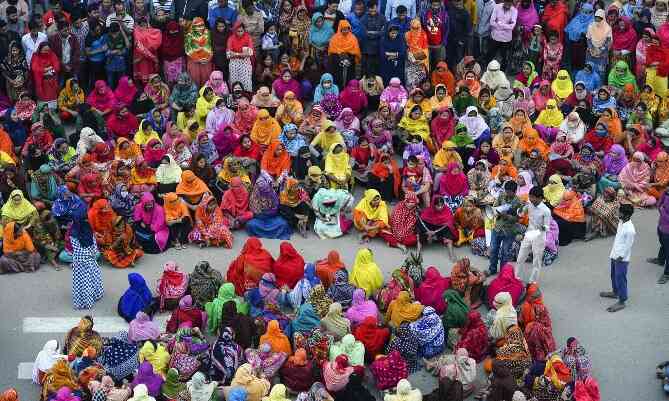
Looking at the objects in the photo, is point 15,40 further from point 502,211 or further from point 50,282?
point 502,211

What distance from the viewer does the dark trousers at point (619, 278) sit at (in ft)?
47.3

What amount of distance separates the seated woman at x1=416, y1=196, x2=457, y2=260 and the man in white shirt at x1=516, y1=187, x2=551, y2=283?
47.1 inches

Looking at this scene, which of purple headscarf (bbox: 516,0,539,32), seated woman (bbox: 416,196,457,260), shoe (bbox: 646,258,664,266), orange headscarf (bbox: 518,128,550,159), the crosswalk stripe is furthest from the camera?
purple headscarf (bbox: 516,0,539,32)

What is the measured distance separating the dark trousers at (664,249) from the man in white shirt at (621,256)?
2.59ft

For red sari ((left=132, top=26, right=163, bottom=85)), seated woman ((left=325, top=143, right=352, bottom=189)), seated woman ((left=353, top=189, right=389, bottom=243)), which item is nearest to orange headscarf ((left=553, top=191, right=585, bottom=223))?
seated woman ((left=353, top=189, right=389, bottom=243))

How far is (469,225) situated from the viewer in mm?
15969

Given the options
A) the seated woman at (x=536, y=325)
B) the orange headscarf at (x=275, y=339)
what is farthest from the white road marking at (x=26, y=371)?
the seated woman at (x=536, y=325)

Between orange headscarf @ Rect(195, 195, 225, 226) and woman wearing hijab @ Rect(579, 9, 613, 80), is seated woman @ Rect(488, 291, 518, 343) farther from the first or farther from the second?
woman wearing hijab @ Rect(579, 9, 613, 80)

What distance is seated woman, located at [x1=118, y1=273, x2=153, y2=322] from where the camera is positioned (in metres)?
14.4

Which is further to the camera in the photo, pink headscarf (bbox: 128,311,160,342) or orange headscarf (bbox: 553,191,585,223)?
orange headscarf (bbox: 553,191,585,223)

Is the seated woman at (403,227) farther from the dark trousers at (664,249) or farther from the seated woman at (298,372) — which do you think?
the seated woman at (298,372)

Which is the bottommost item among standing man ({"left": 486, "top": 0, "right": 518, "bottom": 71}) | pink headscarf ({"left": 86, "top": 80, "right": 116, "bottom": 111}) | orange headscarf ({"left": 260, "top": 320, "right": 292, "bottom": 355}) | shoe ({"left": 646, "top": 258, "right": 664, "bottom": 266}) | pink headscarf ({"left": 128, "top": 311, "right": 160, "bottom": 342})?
pink headscarf ({"left": 128, "top": 311, "right": 160, "bottom": 342})

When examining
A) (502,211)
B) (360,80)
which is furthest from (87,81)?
(502,211)

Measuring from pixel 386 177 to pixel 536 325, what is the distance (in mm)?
3886
